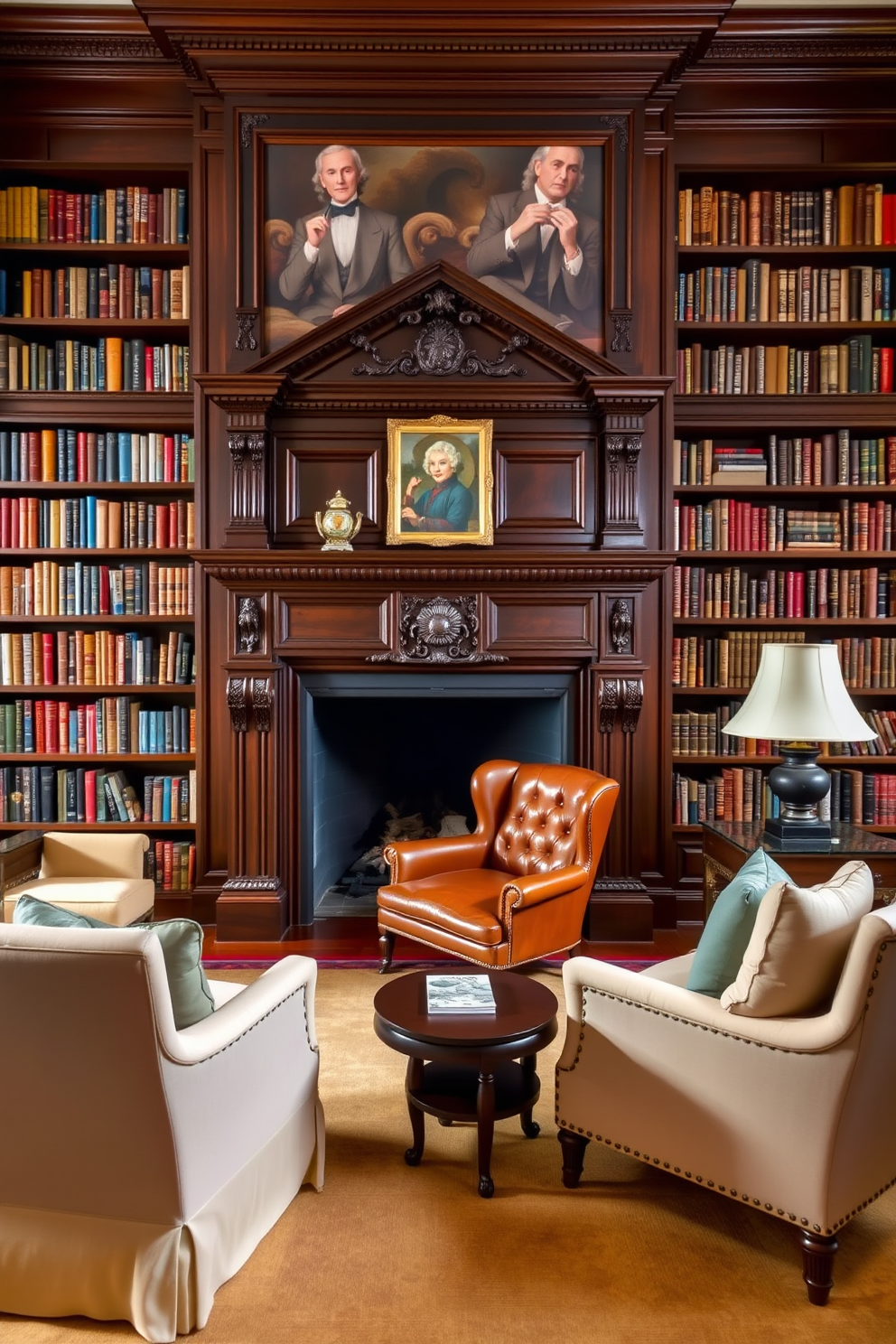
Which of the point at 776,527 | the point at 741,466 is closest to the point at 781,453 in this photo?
the point at 741,466

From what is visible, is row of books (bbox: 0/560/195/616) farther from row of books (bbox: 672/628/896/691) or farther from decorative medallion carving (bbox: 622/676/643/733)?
row of books (bbox: 672/628/896/691)

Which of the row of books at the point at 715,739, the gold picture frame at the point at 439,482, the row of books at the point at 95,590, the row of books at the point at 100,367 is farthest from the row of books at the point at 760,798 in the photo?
the row of books at the point at 100,367

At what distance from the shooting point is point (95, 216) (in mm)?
4625

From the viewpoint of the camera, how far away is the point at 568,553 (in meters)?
4.35

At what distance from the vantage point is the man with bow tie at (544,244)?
14.6 ft

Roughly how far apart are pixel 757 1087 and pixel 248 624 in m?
3.08

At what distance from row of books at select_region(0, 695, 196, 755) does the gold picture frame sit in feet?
4.79

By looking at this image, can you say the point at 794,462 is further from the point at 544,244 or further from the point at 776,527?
the point at 544,244

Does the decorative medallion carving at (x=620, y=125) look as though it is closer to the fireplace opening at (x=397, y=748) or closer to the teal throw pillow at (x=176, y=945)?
the fireplace opening at (x=397, y=748)

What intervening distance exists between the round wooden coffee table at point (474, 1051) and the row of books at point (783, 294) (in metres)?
3.48

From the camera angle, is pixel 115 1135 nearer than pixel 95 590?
Yes

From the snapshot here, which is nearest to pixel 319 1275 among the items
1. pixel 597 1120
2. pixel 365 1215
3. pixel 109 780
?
pixel 365 1215

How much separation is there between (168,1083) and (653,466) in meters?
3.66

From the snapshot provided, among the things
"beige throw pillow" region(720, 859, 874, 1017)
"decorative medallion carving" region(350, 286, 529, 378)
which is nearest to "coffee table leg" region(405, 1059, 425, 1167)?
"beige throw pillow" region(720, 859, 874, 1017)
